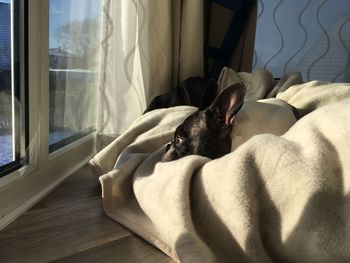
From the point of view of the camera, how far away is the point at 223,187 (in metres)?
0.70

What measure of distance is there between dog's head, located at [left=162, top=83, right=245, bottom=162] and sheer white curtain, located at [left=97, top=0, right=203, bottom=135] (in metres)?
0.44

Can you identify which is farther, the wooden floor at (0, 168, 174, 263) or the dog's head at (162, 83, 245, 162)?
the dog's head at (162, 83, 245, 162)

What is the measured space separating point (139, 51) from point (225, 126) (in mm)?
566

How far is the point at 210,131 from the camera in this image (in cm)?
117

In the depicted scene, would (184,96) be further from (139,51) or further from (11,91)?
(11,91)

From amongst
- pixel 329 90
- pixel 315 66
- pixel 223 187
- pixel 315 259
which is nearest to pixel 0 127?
pixel 223 187

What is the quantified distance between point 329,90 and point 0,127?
1.05 meters

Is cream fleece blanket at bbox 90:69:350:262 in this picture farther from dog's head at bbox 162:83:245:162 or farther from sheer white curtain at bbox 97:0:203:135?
sheer white curtain at bbox 97:0:203:135

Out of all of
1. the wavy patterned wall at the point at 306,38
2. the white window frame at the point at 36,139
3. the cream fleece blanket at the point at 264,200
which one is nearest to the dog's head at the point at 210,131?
the cream fleece blanket at the point at 264,200

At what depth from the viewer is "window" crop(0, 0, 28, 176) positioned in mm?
1020

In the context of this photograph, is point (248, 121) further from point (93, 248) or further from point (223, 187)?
point (93, 248)

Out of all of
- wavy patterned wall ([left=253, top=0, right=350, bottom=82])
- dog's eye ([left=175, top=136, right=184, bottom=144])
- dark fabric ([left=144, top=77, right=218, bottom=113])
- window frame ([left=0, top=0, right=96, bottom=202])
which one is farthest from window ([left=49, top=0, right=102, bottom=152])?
wavy patterned wall ([left=253, top=0, right=350, bottom=82])

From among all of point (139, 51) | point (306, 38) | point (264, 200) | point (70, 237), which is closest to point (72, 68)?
point (139, 51)

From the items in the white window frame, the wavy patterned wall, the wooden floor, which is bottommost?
the wooden floor
